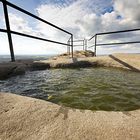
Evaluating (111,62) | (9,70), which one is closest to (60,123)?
(9,70)

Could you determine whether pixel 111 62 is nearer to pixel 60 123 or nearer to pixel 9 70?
pixel 9 70

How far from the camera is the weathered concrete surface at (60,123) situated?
1212 mm

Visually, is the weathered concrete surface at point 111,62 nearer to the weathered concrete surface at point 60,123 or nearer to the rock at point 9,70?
the rock at point 9,70

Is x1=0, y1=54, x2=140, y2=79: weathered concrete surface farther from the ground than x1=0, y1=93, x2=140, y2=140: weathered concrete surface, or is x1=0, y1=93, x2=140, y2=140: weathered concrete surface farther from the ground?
x1=0, y1=54, x2=140, y2=79: weathered concrete surface

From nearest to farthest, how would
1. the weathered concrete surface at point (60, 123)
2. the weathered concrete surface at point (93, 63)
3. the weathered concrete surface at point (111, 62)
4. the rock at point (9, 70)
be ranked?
the weathered concrete surface at point (60, 123) < the rock at point (9, 70) < the weathered concrete surface at point (93, 63) < the weathered concrete surface at point (111, 62)

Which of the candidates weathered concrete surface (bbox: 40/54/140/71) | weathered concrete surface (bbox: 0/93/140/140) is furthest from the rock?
weathered concrete surface (bbox: 0/93/140/140)

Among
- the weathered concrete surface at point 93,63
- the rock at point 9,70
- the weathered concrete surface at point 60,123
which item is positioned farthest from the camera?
the weathered concrete surface at point 93,63

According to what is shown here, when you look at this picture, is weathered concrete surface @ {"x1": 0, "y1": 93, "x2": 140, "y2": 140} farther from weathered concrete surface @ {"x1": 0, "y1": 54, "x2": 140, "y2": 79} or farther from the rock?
weathered concrete surface @ {"x1": 0, "y1": 54, "x2": 140, "y2": 79}

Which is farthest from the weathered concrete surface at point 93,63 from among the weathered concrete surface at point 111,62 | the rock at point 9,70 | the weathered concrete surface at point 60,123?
the weathered concrete surface at point 60,123

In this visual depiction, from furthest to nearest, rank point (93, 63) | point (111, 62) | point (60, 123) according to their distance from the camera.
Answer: point (93, 63), point (111, 62), point (60, 123)

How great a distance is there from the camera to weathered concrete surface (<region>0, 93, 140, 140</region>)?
1.21 metres

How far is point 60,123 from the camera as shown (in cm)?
136

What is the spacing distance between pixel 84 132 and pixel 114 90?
5.60ft

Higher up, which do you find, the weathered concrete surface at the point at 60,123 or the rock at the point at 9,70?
the rock at the point at 9,70
